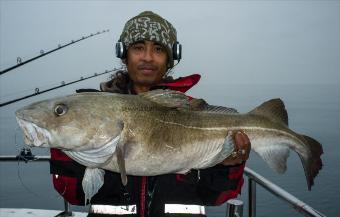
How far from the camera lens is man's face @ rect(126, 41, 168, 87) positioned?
12.8 feet

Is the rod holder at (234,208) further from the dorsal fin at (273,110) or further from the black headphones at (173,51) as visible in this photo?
the black headphones at (173,51)

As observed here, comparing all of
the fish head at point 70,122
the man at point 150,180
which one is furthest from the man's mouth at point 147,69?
the fish head at point 70,122

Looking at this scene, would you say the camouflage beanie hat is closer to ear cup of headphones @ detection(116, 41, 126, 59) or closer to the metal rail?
ear cup of headphones @ detection(116, 41, 126, 59)

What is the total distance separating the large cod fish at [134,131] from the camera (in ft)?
8.51

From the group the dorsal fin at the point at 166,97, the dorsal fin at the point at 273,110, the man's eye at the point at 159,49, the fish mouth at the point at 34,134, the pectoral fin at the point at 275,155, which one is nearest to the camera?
the fish mouth at the point at 34,134

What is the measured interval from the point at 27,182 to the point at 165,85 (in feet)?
117

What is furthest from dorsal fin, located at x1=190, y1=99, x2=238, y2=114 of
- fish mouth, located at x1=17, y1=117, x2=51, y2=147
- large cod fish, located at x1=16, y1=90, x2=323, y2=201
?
fish mouth, located at x1=17, y1=117, x2=51, y2=147

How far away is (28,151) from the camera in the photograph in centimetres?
515

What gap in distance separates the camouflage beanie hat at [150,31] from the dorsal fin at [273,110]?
1263mm

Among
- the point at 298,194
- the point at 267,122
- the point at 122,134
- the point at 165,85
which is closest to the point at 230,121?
the point at 267,122

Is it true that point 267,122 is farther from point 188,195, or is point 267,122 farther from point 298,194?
point 298,194

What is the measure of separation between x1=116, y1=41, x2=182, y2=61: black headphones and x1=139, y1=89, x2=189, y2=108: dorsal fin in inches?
47.0

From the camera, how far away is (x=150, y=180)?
3.38 meters

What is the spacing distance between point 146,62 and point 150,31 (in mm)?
416
